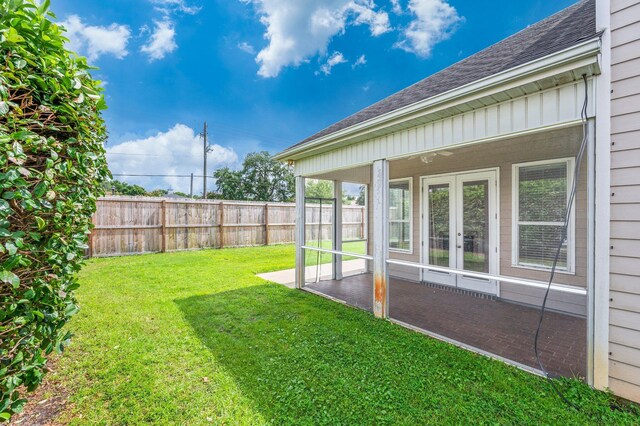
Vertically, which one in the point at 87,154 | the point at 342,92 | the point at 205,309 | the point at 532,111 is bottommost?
the point at 205,309

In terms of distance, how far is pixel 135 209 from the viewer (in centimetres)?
982

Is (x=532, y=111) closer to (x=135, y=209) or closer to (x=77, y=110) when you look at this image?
(x=77, y=110)

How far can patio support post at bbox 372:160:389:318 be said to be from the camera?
165 inches

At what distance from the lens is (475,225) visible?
5.46 metres

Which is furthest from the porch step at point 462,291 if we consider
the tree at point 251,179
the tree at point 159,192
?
the tree at point 159,192

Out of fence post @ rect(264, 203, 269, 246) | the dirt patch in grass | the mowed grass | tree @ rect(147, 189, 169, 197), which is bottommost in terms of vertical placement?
the dirt patch in grass

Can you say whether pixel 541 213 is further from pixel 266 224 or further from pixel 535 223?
pixel 266 224

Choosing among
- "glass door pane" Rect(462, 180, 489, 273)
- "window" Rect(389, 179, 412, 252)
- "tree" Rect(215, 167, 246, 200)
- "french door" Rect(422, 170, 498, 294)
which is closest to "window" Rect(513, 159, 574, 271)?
"french door" Rect(422, 170, 498, 294)

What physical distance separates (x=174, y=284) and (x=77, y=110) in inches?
192

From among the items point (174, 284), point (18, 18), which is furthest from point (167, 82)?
point (18, 18)

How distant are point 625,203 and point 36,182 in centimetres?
422

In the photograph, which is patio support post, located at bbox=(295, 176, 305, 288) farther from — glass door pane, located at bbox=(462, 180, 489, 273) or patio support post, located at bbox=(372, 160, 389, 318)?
glass door pane, located at bbox=(462, 180, 489, 273)

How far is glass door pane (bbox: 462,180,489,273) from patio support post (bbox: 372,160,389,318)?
7.62 ft

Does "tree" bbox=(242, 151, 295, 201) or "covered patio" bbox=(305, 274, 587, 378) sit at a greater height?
"tree" bbox=(242, 151, 295, 201)
